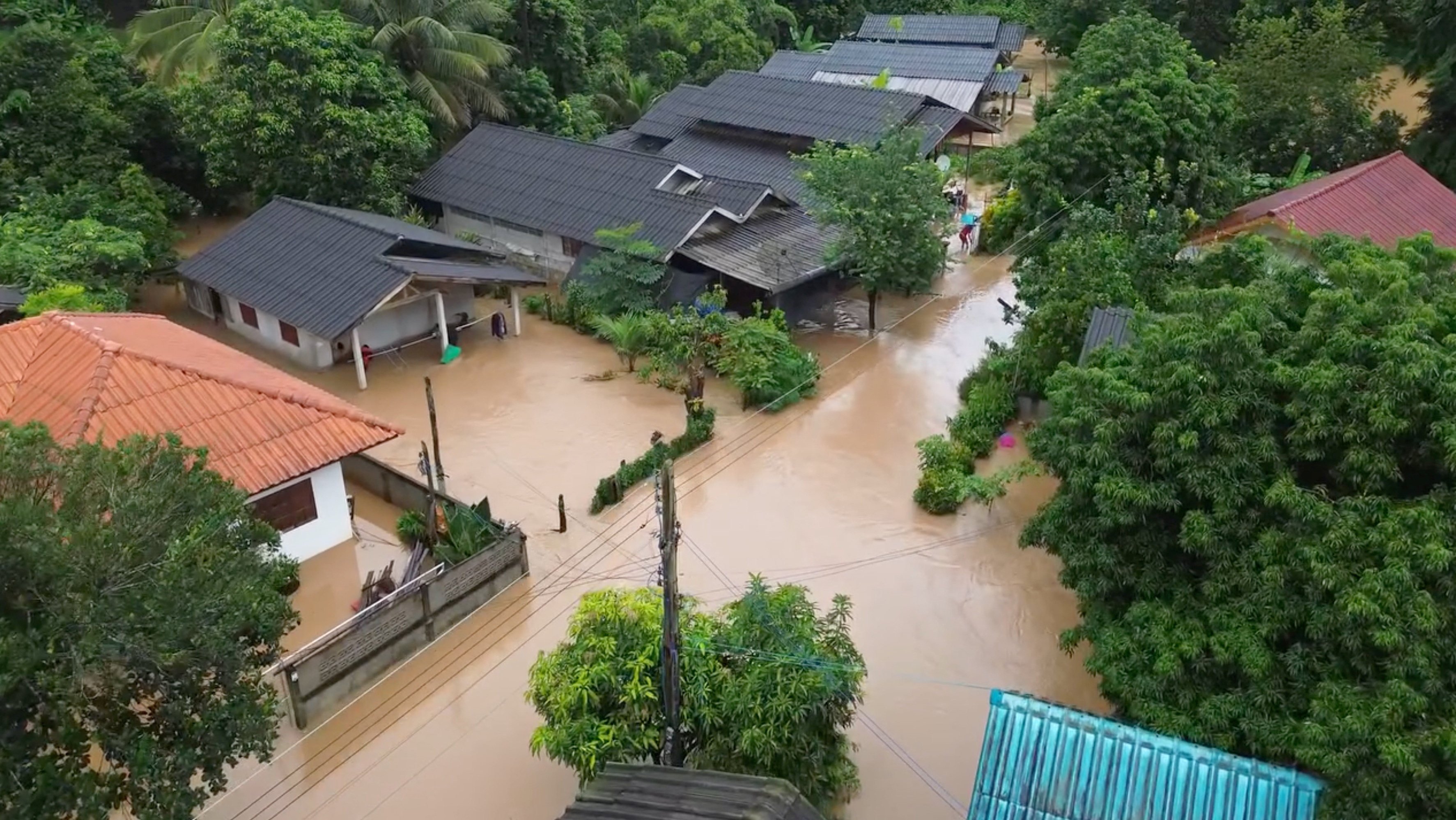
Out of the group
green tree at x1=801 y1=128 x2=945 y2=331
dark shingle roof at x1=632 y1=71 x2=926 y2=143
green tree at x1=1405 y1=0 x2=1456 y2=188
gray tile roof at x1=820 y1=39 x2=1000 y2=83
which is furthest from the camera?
gray tile roof at x1=820 y1=39 x2=1000 y2=83

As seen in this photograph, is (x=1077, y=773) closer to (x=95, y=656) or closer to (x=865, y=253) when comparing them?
(x=95, y=656)

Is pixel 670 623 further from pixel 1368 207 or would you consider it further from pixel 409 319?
pixel 1368 207

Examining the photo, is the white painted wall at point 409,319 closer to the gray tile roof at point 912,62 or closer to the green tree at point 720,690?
the green tree at point 720,690

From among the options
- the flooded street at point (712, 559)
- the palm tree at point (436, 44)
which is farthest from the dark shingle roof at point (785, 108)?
the flooded street at point (712, 559)

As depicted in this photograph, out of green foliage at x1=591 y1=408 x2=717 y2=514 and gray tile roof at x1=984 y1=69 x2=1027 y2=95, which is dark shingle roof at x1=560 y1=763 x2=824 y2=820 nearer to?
green foliage at x1=591 y1=408 x2=717 y2=514

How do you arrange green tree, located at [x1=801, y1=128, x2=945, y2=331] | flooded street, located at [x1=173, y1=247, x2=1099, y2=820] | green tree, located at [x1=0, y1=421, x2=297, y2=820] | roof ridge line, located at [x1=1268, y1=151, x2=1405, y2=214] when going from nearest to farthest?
green tree, located at [x1=0, y1=421, x2=297, y2=820] < flooded street, located at [x1=173, y1=247, x2=1099, y2=820] < roof ridge line, located at [x1=1268, y1=151, x2=1405, y2=214] < green tree, located at [x1=801, y1=128, x2=945, y2=331]

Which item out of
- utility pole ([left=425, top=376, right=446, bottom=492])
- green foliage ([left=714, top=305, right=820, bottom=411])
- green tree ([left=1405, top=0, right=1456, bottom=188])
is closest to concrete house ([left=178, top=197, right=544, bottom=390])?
utility pole ([left=425, top=376, right=446, bottom=492])

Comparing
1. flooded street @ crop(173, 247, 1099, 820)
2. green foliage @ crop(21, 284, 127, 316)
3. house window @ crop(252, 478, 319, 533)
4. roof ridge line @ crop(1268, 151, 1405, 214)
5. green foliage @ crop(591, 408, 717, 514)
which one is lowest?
flooded street @ crop(173, 247, 1099, 820)

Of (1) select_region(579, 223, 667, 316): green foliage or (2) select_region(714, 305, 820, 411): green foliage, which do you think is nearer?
(2) select_region(714, 305, 820, 411): green foliage
